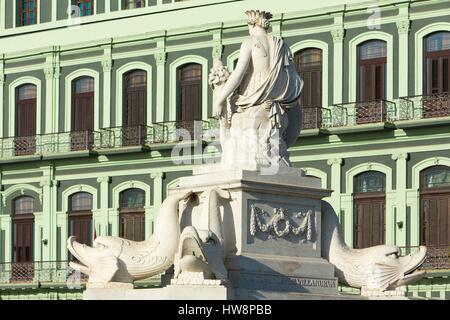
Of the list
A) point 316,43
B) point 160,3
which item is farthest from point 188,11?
point 316,43

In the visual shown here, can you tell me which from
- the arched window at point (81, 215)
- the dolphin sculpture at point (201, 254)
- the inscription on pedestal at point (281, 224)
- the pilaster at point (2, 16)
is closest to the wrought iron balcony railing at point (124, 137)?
the arched window at point (81, 215)

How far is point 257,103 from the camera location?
2705 cm

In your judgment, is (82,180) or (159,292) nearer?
(159,292)

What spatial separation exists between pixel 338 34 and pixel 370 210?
5365mm

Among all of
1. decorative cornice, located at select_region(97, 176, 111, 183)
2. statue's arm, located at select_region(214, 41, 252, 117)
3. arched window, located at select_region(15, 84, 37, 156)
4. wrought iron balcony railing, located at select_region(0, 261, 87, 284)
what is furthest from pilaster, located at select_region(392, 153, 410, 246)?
statue's arm, located at select_region(214, 41, 252, 117)

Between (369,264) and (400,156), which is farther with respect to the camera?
(400,156)

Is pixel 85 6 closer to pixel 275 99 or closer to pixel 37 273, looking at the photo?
pixel 37 273

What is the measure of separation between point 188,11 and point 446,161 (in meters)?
10.8

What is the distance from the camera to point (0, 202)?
63500 millimetres

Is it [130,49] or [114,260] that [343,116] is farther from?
[114,260]

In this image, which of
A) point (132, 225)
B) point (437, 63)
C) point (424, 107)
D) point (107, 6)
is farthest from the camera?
point (107, 6)

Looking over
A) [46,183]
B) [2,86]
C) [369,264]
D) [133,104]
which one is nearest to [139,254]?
[369,264]

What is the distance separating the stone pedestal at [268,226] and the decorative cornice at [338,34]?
28.8 meters

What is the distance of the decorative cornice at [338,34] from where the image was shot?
5575 centimetres
